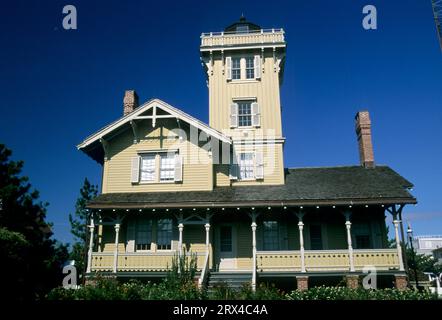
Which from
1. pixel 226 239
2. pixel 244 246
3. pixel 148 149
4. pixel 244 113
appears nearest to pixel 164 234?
pixel 226 239

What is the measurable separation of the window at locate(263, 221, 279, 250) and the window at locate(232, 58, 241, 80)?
9.04 metres

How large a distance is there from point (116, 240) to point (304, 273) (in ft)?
28.2

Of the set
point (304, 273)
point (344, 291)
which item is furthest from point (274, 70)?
point (344, 291)

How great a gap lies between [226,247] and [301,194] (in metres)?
4.61

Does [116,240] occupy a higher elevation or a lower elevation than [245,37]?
lower

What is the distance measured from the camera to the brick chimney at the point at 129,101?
73.0 ft

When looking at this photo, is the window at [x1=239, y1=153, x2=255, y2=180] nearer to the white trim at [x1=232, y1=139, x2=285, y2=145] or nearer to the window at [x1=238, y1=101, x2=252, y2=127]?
the white trim at [x1=232, y1=139, x2=285, y2=145]

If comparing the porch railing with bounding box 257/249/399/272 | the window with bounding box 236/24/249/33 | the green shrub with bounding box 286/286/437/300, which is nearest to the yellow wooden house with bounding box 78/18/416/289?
the porch railing with bounding box 257/249/399/272

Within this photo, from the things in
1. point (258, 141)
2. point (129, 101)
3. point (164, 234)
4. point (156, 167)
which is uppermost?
point (129, 101)

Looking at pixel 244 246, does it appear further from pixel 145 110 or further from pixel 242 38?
pixel 242 38

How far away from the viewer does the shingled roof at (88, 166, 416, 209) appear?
16891 millimetres

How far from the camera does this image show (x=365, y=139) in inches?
850

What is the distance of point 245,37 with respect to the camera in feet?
74.8
